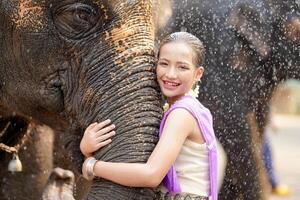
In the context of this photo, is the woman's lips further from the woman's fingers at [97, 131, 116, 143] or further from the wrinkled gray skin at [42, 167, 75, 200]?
the wrinkled gray skin at [42, 167, 75, 200]

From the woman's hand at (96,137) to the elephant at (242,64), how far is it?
8.46 ft

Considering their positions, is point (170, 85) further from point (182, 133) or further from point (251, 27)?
point (251, 27)

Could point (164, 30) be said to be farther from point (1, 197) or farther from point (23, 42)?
point (23, 42)

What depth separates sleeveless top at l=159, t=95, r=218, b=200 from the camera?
4.07m

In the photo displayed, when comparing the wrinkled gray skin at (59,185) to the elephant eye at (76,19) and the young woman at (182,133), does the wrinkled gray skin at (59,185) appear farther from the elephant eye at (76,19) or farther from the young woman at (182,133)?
the young woman at (182,133)

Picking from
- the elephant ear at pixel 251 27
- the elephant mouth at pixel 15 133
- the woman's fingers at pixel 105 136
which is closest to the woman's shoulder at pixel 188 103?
the woman's fingers at pixel 105 136

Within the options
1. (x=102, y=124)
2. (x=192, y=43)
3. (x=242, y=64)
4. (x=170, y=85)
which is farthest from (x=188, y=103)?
(x=242, y=64)

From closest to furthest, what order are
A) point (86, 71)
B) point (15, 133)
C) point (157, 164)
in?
point (157, 164) → point (86, 71) → point (15, 133)

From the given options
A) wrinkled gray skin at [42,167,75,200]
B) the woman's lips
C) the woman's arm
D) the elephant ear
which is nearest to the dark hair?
the woman's lips

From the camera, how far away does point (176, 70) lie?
4.11m

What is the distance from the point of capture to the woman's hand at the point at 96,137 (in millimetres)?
4129

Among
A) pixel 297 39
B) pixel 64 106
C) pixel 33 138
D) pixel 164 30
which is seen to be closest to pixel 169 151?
pixel 64 106

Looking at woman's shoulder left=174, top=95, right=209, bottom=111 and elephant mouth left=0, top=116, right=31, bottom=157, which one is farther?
elephant mouth left=0, top=116, right=31, bottom=157

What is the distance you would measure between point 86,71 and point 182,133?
61 centimetres
